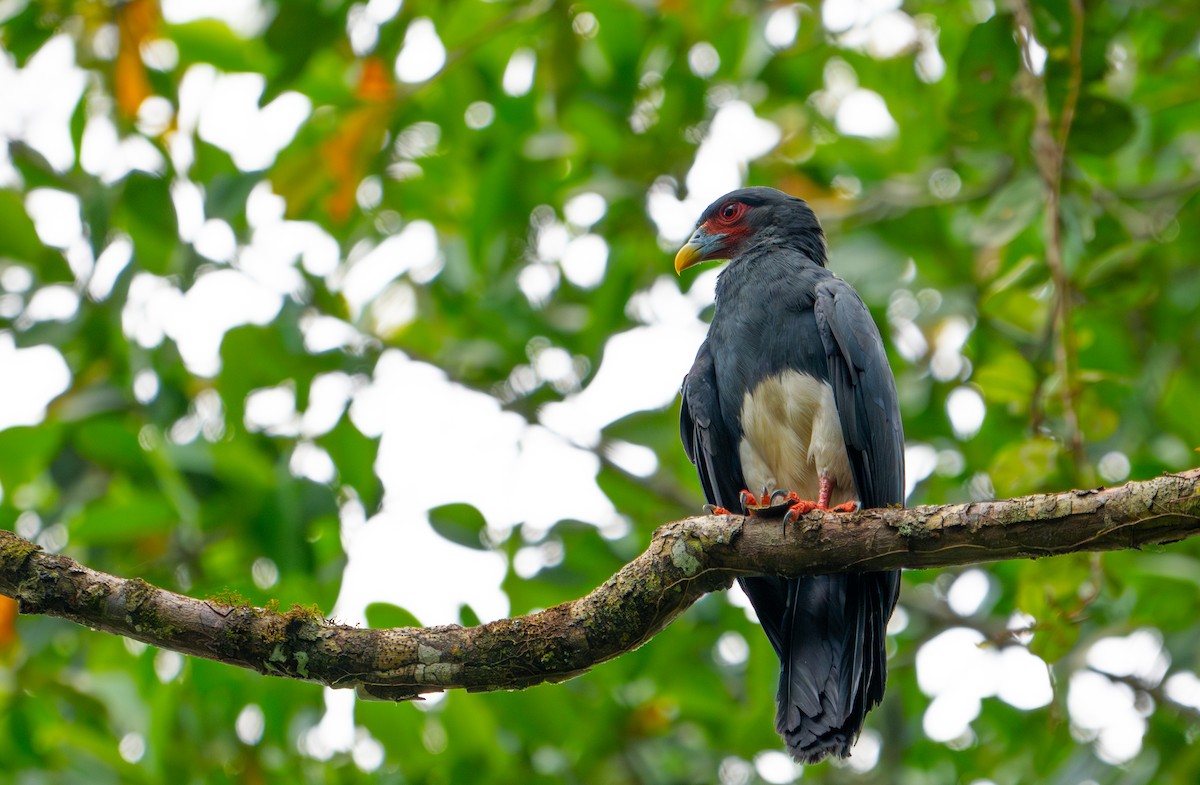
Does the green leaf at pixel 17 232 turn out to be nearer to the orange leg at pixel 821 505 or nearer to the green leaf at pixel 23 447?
the green leaf at pixel 23 447

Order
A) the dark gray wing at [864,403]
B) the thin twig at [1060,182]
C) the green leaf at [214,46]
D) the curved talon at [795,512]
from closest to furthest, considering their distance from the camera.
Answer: the curved talon at [795,512], the dark gray wing at [864,403], the thin twig at [1060,182], the green leaf at [214,46]

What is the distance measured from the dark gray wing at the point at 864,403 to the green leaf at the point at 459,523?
6.17ft

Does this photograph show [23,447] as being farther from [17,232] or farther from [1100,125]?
[1100,125]

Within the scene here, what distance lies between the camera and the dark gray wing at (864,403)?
14.4ft

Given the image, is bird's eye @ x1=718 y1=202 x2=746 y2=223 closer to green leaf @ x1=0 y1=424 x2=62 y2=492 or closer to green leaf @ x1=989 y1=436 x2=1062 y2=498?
green leaf @ x1=989 y1=436 x2=1062 y2=498

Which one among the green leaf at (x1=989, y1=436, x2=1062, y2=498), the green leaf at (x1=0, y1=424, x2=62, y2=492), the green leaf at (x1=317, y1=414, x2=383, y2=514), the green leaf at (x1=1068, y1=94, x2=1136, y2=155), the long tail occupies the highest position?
the green leaf at (x1=1068, y1=94, x2=1136, y2=155)

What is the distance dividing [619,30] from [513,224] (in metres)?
1.17

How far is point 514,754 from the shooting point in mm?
6465

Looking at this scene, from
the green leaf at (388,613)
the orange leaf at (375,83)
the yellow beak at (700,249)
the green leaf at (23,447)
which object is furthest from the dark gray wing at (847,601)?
the green leaf at (23,447)

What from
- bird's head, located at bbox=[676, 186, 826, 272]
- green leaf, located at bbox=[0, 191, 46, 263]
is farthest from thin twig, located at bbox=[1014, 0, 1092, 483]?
green leaf, located at bbox=[0, 191, 46, 263]

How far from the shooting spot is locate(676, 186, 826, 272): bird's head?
17.8 ft

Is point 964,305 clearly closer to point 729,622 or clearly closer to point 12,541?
point 729,622

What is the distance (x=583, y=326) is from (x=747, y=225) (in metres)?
1.42

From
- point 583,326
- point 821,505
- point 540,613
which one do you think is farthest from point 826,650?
point 583,326
